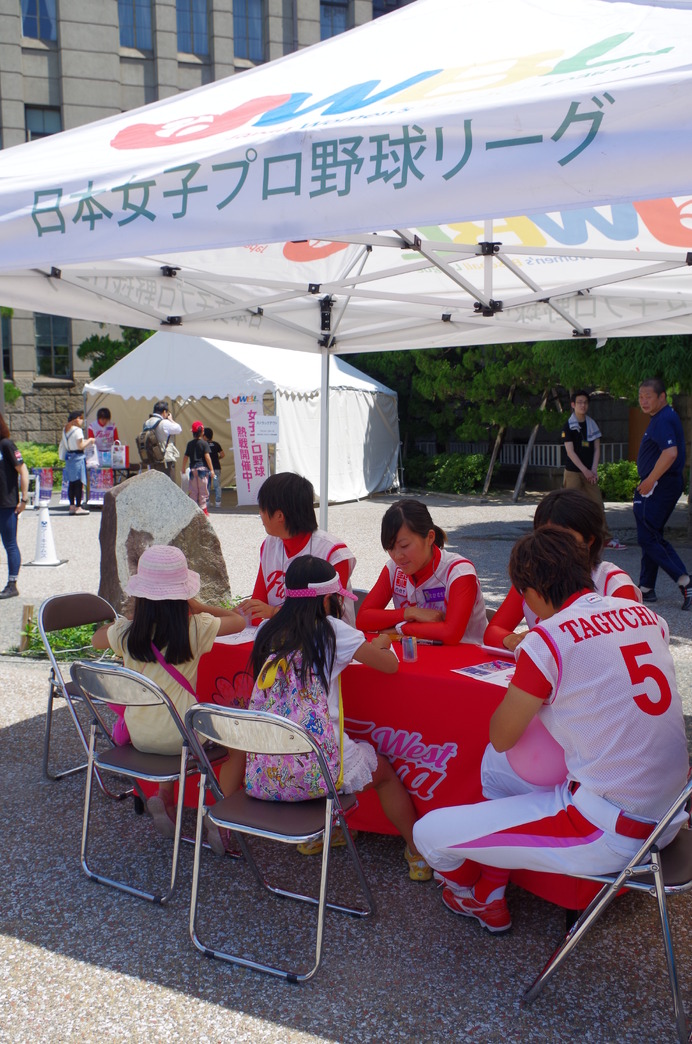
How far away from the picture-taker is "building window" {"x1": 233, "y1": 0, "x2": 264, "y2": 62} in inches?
1093

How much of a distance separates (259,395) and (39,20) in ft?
56.3

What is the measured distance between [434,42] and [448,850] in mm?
2950

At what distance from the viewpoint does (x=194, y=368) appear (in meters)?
17.0

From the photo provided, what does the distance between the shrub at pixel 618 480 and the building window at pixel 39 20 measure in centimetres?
2078

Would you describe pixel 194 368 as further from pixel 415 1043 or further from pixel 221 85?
pixel 415 1043

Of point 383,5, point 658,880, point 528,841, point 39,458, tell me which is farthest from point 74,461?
point 383,5

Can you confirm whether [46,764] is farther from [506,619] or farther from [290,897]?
[506,619]

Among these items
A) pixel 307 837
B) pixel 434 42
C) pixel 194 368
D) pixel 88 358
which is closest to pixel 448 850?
pixel 307 837

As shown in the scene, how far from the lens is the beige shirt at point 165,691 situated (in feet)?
11.0

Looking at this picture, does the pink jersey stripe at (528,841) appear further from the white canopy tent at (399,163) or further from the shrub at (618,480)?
the shrub at (618,480)

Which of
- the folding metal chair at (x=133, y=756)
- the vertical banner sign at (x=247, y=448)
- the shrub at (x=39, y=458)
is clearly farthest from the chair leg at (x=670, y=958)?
the shrub at (x=39, y=458)

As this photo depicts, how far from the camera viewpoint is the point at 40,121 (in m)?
26.1

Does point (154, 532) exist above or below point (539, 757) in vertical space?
above

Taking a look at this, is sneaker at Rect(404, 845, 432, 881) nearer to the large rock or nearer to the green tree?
the large rock
